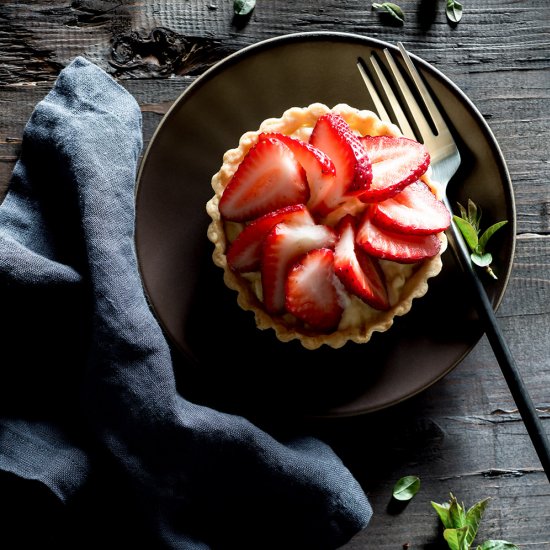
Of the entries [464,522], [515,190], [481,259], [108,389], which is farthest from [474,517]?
[108,389]

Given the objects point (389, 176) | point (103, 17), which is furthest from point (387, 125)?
point (103, 17)

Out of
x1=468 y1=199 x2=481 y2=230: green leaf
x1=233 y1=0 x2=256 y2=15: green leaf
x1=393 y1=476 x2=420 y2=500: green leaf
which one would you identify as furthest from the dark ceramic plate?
x1=393 y1=476 x2=420 y2=500: green leaf

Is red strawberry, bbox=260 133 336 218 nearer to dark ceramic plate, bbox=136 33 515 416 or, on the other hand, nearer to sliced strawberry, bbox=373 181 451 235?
sliced strawberry, bbox=373 181 451 235

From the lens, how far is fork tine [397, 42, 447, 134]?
2.15 metres

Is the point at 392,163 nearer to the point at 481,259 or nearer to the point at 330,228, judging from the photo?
the point at 330,228

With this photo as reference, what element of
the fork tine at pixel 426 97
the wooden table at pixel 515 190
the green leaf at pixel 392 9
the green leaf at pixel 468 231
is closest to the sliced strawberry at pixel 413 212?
the green leaf at pixel 468 231

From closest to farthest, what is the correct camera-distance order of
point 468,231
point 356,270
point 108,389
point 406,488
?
1. point 356,270
2. point 108,389
3. point 468,231
4. point 406,488

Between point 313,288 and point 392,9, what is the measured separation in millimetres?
903

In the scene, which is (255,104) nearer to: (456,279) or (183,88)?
(183,88)

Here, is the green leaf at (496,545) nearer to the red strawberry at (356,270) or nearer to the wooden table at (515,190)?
the wooden table at (515,190)

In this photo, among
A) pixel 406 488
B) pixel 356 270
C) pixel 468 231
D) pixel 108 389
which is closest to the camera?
pixel 356 270

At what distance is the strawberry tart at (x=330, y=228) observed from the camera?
6.30 ft

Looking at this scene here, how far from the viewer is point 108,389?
6.57 feet

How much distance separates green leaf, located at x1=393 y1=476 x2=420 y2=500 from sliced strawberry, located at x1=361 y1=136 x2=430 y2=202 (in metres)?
0.83
